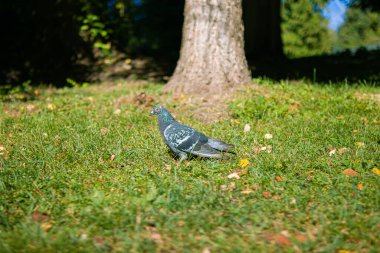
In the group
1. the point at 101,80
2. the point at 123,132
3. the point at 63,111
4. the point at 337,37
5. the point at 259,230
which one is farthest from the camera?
the point at 337,37

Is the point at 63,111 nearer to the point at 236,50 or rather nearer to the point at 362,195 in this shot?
the point at 236,50

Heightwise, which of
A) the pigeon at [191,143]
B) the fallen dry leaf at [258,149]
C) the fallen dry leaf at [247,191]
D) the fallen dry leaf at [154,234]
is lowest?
the fallen dry leaf at [154,234]

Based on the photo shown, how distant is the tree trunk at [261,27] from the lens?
12031 mm

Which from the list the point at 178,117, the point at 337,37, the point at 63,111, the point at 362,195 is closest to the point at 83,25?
the point at 63,111

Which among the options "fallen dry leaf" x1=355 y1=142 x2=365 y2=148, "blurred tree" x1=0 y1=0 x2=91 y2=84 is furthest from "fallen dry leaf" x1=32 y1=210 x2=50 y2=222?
"blurred tree" x1=0 y1=0 x2=91 y2=84

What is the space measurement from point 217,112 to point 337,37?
44646 millimetres

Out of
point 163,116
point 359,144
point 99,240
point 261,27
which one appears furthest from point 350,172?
point 261,27

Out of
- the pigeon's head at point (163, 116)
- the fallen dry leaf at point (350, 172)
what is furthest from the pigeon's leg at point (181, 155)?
the fallen dry leaf at point (350, 172)

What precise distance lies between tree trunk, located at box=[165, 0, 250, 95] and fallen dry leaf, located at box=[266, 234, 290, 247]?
429 cm

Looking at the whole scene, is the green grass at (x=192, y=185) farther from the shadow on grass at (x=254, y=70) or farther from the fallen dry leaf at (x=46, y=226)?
the shadow on grass at (x=254, y=70)

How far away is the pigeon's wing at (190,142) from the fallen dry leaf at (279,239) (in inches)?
47.8

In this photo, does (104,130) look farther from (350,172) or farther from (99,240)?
(350,172)

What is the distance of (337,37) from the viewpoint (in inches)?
1834

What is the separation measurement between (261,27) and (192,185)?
9.36 metres
